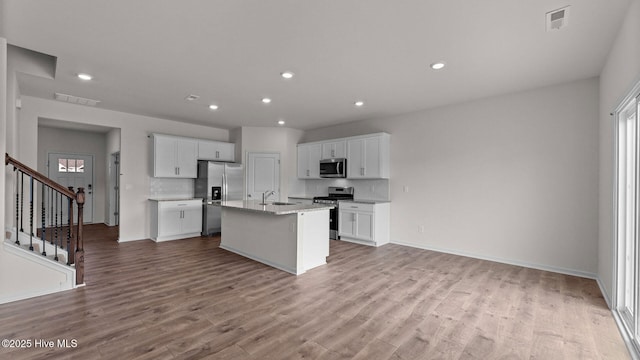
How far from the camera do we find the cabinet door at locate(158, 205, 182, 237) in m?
5.63

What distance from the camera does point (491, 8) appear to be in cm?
222

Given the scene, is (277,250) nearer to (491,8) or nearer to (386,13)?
(386,13)

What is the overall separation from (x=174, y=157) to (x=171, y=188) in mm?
772

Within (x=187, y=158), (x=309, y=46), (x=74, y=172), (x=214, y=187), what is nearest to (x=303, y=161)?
(x=214, y=187)

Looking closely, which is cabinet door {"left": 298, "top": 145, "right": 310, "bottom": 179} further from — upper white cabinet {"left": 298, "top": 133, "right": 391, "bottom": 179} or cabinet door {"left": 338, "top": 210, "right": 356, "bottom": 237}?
cabinet door {"left": 338, "top": 210, "right": 356, "bottom": 237}

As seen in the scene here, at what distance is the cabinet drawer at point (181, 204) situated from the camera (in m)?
5.67

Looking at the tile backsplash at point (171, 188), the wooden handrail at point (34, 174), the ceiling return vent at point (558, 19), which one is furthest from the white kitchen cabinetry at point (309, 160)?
the ceiling return vent at point (558, 19)

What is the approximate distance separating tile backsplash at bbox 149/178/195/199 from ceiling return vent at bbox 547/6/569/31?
6.74 m

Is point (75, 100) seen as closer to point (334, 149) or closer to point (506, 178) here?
point (334, 149)

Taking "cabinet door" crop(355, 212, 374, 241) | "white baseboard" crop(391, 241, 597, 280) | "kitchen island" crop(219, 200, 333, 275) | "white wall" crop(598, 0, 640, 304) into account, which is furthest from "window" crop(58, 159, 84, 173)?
"white wall" crop(598, 0, 640, 304)

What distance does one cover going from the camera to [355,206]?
561 cm

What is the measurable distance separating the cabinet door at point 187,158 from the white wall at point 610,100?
22.0ft

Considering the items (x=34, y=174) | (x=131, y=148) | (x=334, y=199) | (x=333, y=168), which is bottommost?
(x=334, y=199)

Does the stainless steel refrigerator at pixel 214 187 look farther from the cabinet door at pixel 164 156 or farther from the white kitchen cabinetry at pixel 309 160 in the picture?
the white kitchen cabinetry at pixel 309 160
